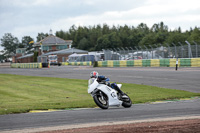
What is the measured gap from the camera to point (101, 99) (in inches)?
461

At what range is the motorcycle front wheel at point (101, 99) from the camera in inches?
452

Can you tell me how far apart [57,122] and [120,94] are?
12.4 feet

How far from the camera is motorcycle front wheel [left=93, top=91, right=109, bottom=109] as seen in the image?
37.7 feet

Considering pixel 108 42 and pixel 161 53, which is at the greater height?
pixel 108 42

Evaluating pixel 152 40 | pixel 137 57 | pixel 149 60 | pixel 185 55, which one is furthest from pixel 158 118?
pixel 152 40

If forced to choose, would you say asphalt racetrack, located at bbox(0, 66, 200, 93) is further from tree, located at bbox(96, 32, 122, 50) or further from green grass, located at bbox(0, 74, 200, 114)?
tree, located at bbox(96, 32, 122, 50)

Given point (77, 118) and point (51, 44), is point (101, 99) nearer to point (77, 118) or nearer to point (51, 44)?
point (77, 118)

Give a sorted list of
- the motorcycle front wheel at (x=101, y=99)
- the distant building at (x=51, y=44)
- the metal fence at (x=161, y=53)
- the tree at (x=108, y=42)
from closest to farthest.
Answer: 1. the motorcycle front wheel at (x=101, y=99)
2. the metal fence at (x=161, y=53)
3. the distant building at (x=51, y=44)
4. the tree at (x=108, y=42)

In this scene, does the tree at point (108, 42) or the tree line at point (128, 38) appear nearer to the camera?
the tree line at point (128, 38)

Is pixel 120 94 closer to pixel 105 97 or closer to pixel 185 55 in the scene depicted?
pixel 105 97

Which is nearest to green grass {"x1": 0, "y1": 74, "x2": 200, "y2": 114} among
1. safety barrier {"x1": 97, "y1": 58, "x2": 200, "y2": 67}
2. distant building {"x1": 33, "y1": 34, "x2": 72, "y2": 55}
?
safety barrier {"x1": 97, "y1": 58, "x2": 200, "y2": 67}

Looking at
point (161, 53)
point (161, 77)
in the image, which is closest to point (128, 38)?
point (161, 53)

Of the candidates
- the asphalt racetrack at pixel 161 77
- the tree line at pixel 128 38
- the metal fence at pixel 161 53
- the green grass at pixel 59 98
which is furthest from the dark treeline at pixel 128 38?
the green grass at pixel 59 98

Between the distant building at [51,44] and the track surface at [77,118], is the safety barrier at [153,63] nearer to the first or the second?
the track surface at [77,118]
